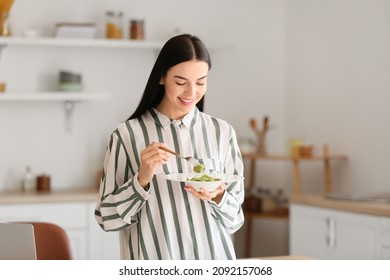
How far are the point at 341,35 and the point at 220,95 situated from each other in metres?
0.91

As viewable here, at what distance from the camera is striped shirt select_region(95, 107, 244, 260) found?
6.42 feet

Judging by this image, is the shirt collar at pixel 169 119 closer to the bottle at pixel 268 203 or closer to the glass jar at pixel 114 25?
the glass jar at pixel 114 25

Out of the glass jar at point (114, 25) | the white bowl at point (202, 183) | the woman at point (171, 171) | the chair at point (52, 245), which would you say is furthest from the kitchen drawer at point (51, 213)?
the white bowl at point (202, 183)

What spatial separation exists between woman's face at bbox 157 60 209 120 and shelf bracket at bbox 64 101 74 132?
3.27m

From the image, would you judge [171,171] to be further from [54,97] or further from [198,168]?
[54,97]

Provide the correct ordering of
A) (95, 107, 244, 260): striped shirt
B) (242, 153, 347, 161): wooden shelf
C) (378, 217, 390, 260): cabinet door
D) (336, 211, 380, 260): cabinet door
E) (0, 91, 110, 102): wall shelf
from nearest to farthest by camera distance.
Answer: (95, 107, 244, 260): striped shirt
(378, 217, 390, 260): cabinet door
(336, 211, 380, 260): cabinet door
(0, 91, 110, 102): wall shelf
(242, 153, 347, 161): wooden shelf

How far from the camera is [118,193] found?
1949 millimetres

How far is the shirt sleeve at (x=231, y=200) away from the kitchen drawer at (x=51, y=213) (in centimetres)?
267

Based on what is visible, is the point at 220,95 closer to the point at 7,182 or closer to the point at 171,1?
the point at 171,1

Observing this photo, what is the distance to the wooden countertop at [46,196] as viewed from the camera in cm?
453

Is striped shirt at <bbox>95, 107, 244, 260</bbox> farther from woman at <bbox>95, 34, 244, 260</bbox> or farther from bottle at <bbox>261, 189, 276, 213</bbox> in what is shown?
bottle at <bbox>261, 189, 276, 213</bbox>

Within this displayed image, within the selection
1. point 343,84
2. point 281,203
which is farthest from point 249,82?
point 281,203

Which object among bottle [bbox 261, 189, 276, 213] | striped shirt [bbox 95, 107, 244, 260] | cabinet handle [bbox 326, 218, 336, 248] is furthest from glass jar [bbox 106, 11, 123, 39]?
striped shirt [bbox 95, 107, 244, 260]

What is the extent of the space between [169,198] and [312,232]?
262 cm
